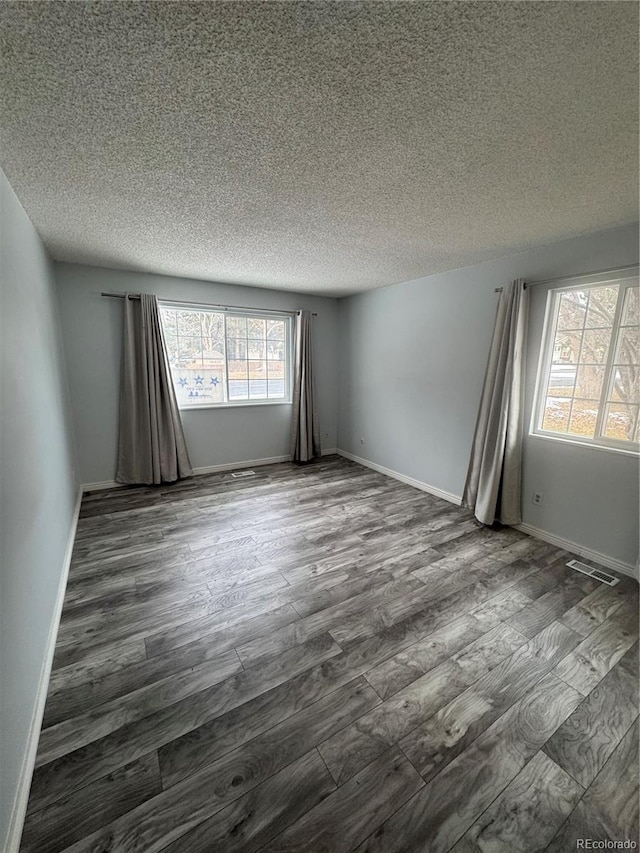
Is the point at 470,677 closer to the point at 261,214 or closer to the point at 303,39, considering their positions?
the point at 303,39

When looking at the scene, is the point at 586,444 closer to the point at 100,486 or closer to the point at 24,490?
the point at 24,490

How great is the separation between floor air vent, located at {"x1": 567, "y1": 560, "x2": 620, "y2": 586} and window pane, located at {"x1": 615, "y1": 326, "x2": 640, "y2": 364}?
1472mm

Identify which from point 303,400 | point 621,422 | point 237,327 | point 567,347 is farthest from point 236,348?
point 621,422

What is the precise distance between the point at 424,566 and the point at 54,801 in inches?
81.8

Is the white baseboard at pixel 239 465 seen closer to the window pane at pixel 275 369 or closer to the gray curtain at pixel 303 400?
the gray curtain at pixel 303 400

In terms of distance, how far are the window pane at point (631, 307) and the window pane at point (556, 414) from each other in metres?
0.65

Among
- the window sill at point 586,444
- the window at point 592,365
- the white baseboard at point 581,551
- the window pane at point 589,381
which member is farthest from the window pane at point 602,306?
the white baseboard at point 581,551

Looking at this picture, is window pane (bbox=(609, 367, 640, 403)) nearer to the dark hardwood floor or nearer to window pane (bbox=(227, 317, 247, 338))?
the dark hardwood floor

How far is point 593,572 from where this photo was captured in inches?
89.5

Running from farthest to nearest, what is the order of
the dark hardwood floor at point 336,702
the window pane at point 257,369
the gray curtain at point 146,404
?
the window pane at point 257,369
the gray curtain at point 146,404
the dark hardwood floor at point 336,702

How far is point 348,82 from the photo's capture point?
3.52ft

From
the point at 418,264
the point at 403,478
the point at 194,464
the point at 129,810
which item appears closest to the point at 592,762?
the point at 129,810

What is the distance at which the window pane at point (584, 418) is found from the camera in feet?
7.97

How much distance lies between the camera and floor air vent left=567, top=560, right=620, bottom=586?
7.17ft
